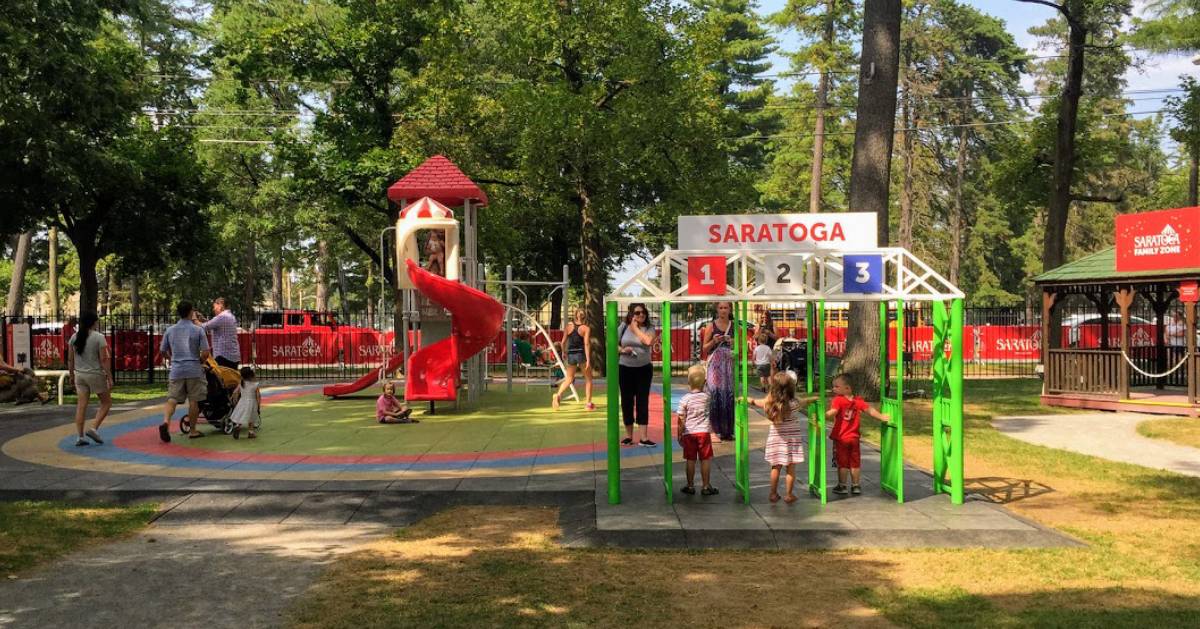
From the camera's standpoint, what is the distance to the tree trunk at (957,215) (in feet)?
161

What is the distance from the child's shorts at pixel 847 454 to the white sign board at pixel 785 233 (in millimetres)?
1840

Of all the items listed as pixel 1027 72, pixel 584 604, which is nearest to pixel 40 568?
pixel 584 604

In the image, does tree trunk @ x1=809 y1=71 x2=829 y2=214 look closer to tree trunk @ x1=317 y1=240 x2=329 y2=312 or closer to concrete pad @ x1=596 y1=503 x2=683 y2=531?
tree trunk @ x1=317 y1=240 x2=329 y2=312

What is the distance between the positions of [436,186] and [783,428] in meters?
10.3

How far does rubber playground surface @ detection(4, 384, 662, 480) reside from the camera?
10805 mm

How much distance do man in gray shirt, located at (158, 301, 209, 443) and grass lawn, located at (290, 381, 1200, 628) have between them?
210 inches

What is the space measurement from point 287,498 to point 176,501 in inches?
40.2

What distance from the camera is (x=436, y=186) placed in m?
17.4

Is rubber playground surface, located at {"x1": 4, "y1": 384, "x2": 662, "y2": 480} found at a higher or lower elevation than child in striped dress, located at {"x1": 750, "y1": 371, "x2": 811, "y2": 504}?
lower

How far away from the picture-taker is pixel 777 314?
41875mm

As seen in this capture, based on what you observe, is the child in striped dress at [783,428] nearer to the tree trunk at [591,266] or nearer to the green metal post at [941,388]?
A: the green metal post at [941,388]

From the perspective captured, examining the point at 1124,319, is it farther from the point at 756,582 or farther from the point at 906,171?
the point at 906,171

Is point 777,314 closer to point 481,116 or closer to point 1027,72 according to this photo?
point 481,116

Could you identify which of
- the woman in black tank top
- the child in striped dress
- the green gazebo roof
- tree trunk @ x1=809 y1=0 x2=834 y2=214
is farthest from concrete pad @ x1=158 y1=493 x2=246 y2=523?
tree trunk @ x1=809 y1=0 x2=834 y2=214
